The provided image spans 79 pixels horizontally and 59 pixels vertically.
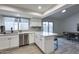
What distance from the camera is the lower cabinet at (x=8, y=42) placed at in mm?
3635

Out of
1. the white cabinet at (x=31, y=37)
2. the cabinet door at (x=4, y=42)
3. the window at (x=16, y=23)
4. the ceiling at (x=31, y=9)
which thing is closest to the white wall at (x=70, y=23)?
the ceiling at (x=31, y=9)

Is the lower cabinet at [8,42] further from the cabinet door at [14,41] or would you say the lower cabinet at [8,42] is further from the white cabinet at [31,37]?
the white cabinet at [31,37]

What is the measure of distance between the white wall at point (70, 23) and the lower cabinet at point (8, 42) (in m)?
4.02

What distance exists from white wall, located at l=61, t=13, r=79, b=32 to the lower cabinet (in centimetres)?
402

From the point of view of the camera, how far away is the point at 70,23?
7.00m

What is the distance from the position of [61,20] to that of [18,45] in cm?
393

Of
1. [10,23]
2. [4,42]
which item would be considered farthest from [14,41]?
[10,23]

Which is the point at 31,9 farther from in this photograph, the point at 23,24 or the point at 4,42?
the point at 4,42

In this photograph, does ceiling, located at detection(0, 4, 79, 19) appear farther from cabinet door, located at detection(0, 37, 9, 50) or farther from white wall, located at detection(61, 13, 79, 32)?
white wall, located at detection(61, 13, 79, 32)

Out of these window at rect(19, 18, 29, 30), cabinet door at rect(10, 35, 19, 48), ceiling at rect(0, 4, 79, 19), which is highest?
ceiling at rect(0, 4, 79, 19)

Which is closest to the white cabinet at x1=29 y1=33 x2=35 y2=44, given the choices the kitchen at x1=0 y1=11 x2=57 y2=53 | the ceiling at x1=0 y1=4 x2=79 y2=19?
the kitchen at x1=0 y1=11 x2=57 y2=53

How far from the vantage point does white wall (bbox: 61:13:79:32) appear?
6.69 metres

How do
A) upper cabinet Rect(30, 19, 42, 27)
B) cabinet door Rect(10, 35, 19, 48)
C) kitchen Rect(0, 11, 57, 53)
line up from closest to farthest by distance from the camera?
kitchen Rect(0, 11, 57, 53)
cabinet door Rect(10, 35, 19, 48)
upper cabinet Rect(30, 19, 42, 27)
